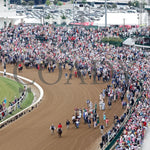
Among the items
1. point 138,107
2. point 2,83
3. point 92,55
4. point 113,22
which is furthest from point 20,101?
point 113,22

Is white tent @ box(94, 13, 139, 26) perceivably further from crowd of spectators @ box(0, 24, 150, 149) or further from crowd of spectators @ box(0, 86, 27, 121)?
crowd of spectators @ box(0, 86, 27, 121)

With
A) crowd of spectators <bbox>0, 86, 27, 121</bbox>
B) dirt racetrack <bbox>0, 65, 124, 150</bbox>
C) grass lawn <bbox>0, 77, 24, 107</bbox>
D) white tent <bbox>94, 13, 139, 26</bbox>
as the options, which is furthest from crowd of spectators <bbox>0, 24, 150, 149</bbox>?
white tent <bbox>94, 13, 139, 26</bbox>

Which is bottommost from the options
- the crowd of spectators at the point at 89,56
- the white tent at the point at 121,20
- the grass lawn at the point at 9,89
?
the grass lawn at the point at 9,89

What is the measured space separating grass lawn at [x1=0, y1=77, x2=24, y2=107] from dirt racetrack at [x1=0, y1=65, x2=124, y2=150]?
2134 mm

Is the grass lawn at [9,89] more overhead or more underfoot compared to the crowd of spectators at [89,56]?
more underfoot

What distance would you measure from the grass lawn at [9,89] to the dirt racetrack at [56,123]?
213 cm

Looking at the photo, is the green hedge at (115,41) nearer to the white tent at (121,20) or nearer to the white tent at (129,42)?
the white tent at (129,42)

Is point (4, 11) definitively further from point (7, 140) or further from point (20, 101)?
point (7, 140)

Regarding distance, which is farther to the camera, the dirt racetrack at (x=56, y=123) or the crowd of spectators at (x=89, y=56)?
the crowd of spectators at (x=89, y=56)

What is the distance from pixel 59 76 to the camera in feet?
120

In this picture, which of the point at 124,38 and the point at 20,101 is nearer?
the point at 20,101

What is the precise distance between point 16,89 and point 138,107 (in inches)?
484

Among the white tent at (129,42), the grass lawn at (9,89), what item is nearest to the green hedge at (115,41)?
the white tent at (129,42)

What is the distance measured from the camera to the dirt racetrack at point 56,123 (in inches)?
869
